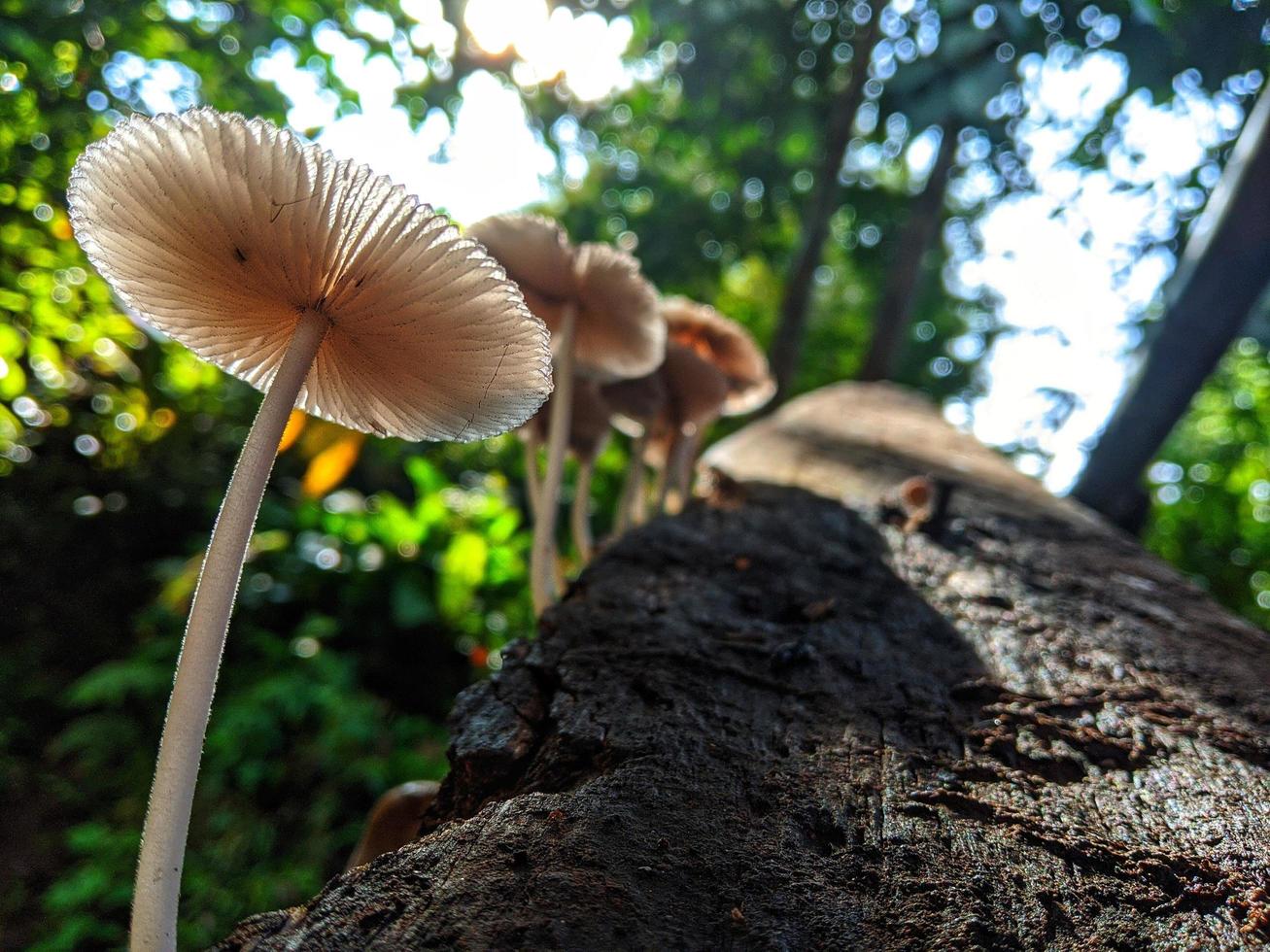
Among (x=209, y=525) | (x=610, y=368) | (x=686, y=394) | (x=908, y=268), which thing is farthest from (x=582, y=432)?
(x=908, y=268)

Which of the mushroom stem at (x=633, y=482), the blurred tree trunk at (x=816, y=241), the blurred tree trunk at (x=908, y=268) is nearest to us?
the mushroom stem at (x=633, y=482)

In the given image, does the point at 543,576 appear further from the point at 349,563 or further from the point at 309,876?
the point at 349,563

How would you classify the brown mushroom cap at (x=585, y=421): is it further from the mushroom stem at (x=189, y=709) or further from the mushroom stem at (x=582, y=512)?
the mushroom stem at (x=189, y=709)

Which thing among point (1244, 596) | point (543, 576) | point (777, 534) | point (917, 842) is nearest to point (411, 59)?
point (543, 576)

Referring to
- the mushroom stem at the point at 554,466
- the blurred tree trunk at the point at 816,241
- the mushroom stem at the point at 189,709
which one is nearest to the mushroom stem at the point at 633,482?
the mushroom stem at the point at 554,466

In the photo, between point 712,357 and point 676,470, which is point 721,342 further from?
point 676,470

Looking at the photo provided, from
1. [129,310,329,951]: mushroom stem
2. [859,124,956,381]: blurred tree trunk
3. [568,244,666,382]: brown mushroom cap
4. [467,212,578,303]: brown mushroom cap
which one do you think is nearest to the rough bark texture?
[129,310,329,951]: mushroom stem
